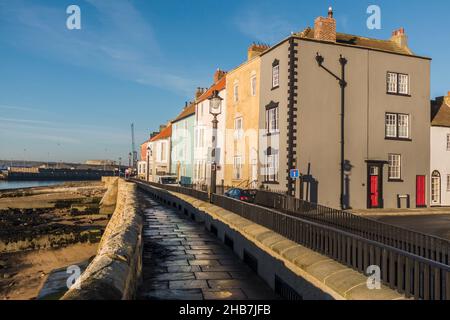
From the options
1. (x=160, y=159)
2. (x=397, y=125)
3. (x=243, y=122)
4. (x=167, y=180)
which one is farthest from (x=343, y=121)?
(x=160, y=159)

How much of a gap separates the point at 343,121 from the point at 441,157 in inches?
390

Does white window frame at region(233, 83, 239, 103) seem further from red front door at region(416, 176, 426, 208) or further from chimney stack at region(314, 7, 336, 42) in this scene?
red front door at region(416, 176, 426, 208)

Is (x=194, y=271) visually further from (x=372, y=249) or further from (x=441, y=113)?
(x=441, y=113)

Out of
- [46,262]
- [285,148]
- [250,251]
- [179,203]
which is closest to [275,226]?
[250,251]

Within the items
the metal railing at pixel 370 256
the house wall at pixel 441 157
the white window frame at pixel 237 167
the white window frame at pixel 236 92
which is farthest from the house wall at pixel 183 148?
the metal railing at pixel 370 256

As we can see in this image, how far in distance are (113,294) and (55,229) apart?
23.9 meters

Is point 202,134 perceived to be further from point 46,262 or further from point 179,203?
point 46,262

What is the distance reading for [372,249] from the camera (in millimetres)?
5824

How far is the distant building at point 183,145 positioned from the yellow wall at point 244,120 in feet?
48.8

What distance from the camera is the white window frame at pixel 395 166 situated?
1099 inches

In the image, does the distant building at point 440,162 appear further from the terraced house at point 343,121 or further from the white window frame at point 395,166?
the white window frame at point 395,166

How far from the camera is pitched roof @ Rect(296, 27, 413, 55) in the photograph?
93.1 feet
